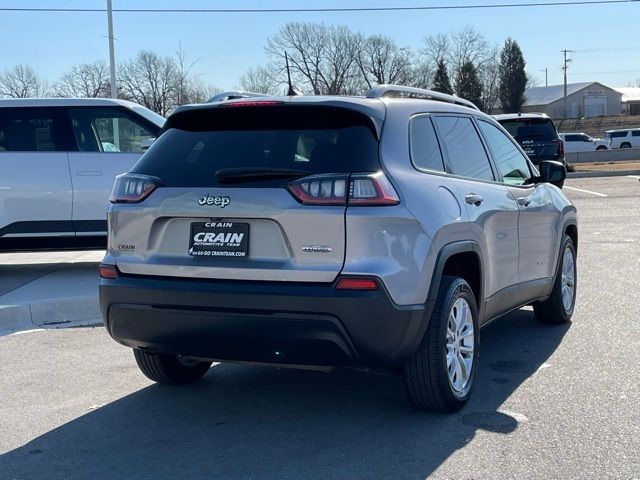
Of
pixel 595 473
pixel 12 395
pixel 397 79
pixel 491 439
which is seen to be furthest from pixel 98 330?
pixel 397 79

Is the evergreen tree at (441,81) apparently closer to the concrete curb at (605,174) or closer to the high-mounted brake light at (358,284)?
the concrete curb at (605,174)

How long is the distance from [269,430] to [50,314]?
3736 mm

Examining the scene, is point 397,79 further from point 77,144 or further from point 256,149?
point 256,149

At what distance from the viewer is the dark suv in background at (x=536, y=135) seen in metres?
16.7

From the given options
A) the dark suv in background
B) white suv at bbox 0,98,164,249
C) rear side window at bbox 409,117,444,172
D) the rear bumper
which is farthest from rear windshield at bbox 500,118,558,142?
the rear bumper

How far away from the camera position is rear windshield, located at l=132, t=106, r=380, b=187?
169 inches

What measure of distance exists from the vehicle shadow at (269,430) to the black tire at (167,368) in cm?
9

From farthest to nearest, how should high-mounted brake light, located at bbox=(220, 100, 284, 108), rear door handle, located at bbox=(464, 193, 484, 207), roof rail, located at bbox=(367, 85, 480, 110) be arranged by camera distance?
1. rear door handle, located at bbox=(464, 193, 484, 207)
2. roof rail, located at bbox=(367, 85, 480, 110)
3. high-mounted brake light, located at bbox=(220, 100, 284, 108)

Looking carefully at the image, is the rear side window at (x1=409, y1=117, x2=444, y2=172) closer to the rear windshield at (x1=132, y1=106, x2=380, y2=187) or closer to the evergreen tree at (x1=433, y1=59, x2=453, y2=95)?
the rear windshield at (x1=132, y1=106, x2=380, y2=187)

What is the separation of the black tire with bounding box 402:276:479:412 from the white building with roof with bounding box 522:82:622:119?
337ft

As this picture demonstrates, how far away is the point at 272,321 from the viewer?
414 centimetres

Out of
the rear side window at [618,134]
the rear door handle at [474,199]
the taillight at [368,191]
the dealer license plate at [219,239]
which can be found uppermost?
the rear side window at [618,134]

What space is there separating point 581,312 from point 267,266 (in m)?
4.23

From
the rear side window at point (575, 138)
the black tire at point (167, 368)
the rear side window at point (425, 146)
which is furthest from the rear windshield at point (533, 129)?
the rear side window at point (575, 138)
